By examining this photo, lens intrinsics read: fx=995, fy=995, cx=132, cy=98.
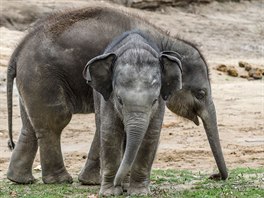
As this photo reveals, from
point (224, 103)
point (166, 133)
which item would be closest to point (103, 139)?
point (166, 133)

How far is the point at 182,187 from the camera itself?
915 centimetres

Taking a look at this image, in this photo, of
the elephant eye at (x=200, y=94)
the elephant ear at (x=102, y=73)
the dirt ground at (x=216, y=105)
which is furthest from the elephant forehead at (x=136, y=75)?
the dirt ground at (x=216, y=105)

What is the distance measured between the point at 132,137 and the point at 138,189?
2.89 feet

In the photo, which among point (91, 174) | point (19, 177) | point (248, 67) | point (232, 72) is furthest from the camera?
point (248, 67)

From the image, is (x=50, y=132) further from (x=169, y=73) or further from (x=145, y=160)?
(x=169, y=73)

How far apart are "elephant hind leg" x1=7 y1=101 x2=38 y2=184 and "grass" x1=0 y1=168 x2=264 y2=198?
0.37ft

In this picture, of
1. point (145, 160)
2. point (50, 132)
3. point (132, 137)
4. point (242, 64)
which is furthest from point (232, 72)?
point (132, 137)

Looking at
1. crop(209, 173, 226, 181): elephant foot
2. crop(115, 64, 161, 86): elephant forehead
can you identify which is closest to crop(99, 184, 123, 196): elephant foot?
crop(115, 64, 161, 86): elephant forehead

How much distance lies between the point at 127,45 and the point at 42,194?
156 centimetres

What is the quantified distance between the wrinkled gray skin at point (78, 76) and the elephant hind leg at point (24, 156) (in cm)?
28

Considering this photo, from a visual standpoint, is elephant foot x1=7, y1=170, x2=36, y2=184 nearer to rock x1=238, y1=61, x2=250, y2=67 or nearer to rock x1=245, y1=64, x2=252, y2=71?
rock x1=245, y1=64, x2=252, y2=71

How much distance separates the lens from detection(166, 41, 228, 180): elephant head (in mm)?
9164

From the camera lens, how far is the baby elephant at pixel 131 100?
7.87 metres

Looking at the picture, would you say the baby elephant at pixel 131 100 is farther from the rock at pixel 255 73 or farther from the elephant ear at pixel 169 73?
the rock at pixel 255 73
